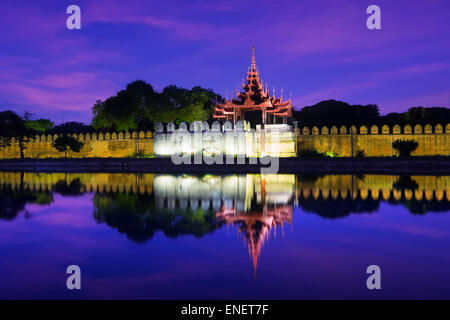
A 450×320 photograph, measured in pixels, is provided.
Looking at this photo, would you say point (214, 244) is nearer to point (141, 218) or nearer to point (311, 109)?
point (141, 218)

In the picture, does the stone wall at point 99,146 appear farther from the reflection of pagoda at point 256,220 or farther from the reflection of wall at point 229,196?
the reflection of pagoda at point 256,220

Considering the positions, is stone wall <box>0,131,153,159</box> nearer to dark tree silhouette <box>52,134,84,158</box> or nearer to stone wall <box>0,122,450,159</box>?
dark tree silhouette <box>52,134,84,158</box>

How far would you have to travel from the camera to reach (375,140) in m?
25.3

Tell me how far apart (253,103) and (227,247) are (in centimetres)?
2172

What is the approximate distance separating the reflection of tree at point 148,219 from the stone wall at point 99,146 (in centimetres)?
2097

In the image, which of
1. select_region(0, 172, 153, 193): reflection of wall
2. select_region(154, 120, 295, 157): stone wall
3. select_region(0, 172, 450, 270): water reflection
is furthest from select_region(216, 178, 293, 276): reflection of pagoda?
select_region(154, 120, 295, 157): stone wall

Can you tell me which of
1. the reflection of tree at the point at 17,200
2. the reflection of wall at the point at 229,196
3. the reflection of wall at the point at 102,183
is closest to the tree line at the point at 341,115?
the reflection of wall at the point at 102,183

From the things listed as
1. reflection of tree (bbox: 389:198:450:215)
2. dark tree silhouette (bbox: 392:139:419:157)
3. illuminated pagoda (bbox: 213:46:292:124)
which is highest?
illuminated pagoda (bbox: 213:46:292:124)

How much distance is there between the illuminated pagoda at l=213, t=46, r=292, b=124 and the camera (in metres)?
25.6

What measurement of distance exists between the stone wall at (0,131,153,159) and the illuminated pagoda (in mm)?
6323

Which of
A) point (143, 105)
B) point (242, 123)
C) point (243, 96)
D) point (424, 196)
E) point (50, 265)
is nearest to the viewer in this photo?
point (50, 265)

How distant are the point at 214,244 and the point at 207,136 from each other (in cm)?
2022

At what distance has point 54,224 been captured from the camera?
20.5 feet

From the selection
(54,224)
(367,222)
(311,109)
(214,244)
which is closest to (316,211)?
(367,222)
